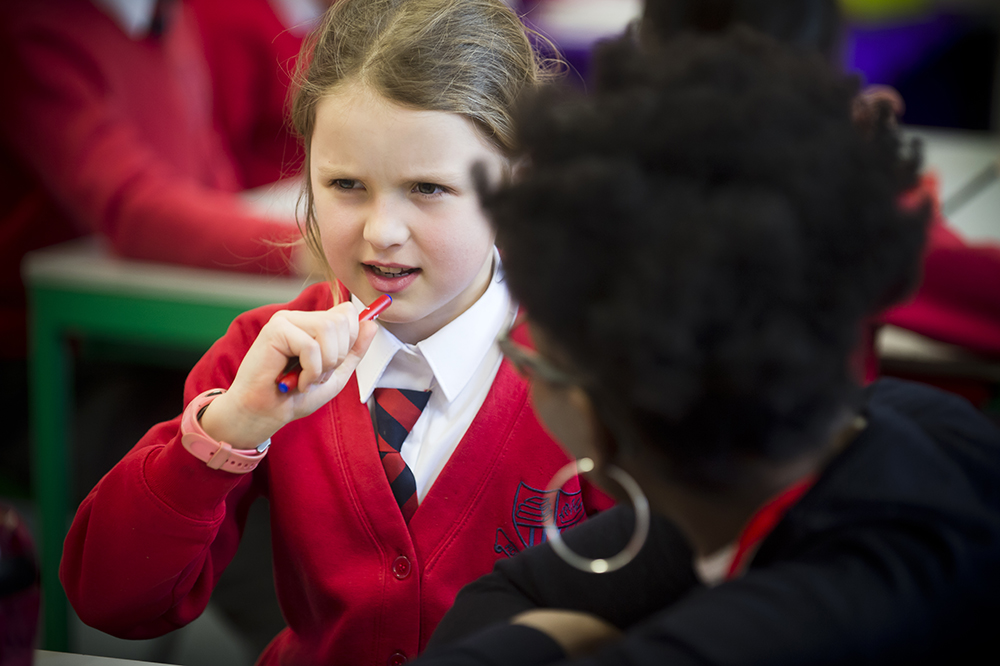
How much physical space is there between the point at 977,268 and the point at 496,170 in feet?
3.12

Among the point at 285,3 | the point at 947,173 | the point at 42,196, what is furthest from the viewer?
the point at 285,3

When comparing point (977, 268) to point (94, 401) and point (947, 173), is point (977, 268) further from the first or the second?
point (94, 401)

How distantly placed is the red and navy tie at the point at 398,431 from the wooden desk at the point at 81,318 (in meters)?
0.75

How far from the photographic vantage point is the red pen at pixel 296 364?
73 cm

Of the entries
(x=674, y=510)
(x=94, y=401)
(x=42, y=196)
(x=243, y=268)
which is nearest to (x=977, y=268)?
(x=674, y=510)

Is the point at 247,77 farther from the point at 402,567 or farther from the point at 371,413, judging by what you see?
the point at 402,567

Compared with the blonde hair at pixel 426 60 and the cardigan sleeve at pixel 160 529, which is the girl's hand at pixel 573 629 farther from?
the blonde hair at pixel 426 60

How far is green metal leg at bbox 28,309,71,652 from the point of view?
5.22 ft

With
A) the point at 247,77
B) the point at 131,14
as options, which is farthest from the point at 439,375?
the point at 247,77

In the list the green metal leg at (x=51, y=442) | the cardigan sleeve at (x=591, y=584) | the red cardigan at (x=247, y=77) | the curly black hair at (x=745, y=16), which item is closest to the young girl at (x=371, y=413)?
the cardigan sleeve at (x=591, y=584)

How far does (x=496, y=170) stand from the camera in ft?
2.65

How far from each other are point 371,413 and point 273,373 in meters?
0.13

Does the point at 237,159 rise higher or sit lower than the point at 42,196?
lower

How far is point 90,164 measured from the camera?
5.47 feet
